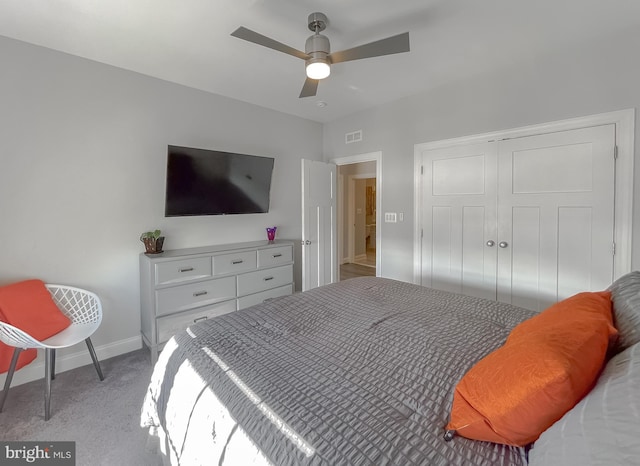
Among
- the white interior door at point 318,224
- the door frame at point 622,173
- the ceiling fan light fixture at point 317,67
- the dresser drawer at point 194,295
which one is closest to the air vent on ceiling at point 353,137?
the white interior door at point 318,224

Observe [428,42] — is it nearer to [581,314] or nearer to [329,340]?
[581,314]

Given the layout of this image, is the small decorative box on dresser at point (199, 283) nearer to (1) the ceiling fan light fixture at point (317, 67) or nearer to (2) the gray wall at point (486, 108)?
(2) the gray wall at point (486, 108)

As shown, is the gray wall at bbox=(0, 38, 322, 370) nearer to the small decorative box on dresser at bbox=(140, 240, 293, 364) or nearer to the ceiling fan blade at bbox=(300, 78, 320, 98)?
the small decorative box on dresser at bbox=(140, 240, 293, 364)

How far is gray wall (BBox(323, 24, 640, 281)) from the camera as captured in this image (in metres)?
2.19

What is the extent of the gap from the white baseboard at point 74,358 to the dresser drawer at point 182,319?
1.60 feet

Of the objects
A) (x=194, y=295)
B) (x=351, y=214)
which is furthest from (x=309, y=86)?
(x=351, y=214)

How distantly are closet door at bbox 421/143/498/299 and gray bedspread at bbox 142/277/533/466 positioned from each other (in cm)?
124

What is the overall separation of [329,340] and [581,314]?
952 millimetres

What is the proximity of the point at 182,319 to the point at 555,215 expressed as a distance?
3426 mm

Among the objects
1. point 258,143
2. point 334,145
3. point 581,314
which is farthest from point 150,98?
point 581,314

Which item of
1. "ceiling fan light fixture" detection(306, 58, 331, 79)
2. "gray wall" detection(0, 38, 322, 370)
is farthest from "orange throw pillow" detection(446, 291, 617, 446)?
"gray wall" detection(0, 38, 322, 370)

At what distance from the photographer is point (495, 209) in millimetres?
2818

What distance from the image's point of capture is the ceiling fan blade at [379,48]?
1716mm

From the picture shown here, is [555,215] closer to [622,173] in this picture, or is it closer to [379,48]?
[622,173]
